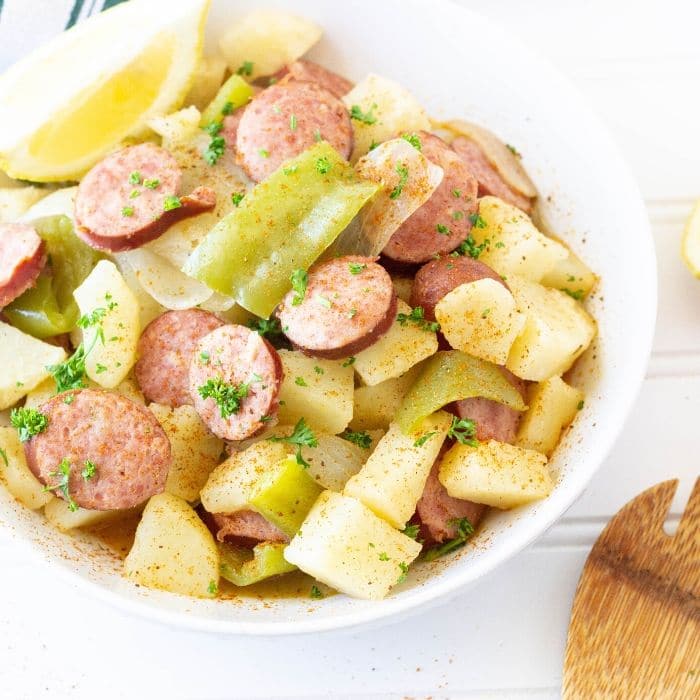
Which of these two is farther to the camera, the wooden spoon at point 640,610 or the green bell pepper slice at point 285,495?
the wooden spoon at point 640,610

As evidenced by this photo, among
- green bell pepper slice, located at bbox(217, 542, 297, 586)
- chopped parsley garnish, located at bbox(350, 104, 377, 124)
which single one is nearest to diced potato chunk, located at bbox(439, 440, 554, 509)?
green bell pepper slice, located at bbox(217, 542, 297, 586)

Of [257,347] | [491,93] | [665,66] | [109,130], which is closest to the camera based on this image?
[257,347]

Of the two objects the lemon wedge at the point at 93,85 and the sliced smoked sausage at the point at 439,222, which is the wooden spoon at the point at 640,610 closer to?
the sliced smoked sausage at the point at 439,222

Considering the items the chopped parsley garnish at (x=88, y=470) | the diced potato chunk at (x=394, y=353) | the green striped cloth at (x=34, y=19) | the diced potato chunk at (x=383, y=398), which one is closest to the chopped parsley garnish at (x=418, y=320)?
the diced potato chunk at (x=394, y=353)

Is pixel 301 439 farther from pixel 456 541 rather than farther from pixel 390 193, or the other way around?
pixel 390 193

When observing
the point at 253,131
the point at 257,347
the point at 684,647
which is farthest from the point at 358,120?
the point at 684,647

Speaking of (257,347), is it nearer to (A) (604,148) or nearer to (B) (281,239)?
(B) (281,239)
